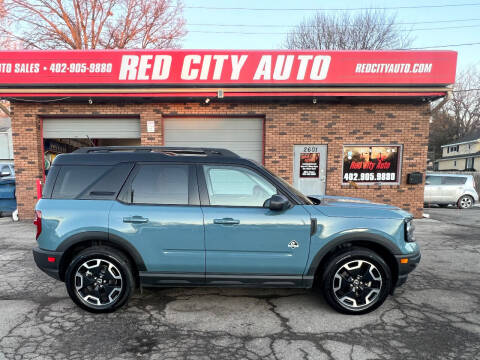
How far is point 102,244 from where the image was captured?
296 cm

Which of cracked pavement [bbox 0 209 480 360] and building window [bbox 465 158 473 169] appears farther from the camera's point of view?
building window [bbox 465 158 473 169]

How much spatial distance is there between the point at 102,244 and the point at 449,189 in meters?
13.2

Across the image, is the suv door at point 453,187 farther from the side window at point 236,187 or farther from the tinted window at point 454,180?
the side window at point 236,187

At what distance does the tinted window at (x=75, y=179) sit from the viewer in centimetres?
293

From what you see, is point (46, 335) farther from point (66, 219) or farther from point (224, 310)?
point (224, 310)

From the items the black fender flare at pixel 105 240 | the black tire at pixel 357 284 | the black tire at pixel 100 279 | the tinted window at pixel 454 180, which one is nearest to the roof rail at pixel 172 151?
the black fender flare at pixel 105 240

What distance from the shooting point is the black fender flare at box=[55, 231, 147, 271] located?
283cm

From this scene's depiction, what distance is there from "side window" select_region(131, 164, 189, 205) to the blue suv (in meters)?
0.01

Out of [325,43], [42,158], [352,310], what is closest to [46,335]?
[352,310]

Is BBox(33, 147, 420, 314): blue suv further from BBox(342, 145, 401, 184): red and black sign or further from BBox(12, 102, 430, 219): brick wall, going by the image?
BBox(342, 145, 401, 184): red and black sign

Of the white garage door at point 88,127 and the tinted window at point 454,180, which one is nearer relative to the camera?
the white garage door at point 88,127

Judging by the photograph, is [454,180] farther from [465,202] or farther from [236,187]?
[236,187]

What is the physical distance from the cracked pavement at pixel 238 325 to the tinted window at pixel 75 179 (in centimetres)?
136

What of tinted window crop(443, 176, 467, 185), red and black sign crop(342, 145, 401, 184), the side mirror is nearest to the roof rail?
the side mirror
